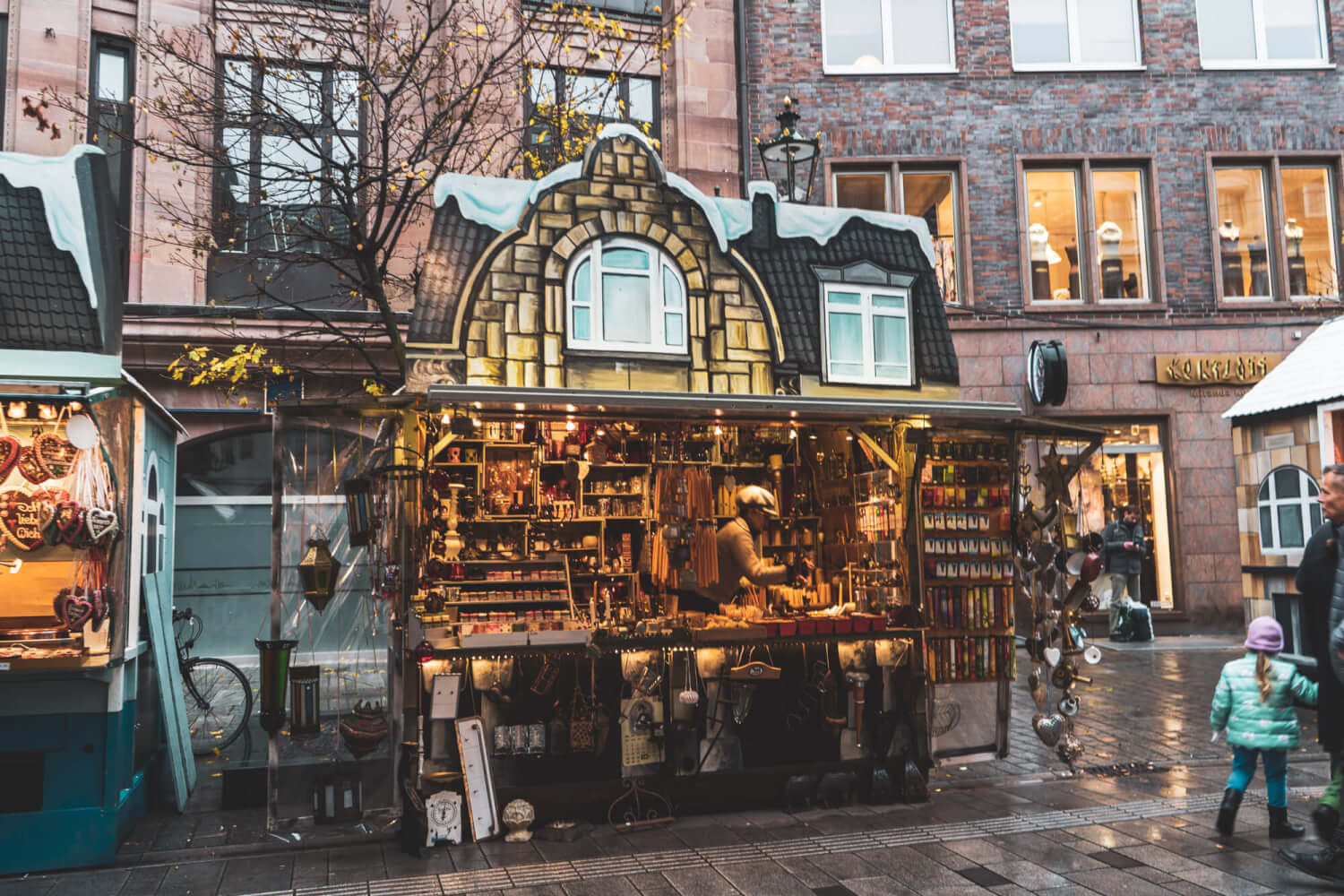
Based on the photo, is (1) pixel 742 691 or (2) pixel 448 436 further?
(2) pixel 448 436

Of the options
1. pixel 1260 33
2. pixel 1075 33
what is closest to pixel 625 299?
pixel 1075 33

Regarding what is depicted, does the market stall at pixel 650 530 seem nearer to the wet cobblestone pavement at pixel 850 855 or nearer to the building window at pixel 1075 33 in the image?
the wet cobblestone pavement at pixel 850 855

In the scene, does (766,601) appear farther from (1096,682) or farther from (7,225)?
(7,225)

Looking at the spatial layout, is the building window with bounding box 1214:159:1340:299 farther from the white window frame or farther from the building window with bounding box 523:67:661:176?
the white window frame

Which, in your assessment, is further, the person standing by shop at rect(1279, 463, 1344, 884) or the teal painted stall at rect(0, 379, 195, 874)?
the teal painted stall at rect(0, 379, 195, 874)

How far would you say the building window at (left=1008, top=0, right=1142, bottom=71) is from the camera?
18.2 metres

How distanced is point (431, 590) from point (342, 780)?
4.98ft

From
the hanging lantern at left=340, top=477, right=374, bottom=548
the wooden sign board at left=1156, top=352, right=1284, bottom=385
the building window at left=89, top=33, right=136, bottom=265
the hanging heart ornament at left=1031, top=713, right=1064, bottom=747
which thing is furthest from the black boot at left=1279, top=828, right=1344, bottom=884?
the building window at left=89, top=33, right=136, bottom=265

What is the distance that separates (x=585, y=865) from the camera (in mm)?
6578

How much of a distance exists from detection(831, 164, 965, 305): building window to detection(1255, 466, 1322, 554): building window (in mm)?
7383

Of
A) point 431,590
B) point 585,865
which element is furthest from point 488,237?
point 585,865

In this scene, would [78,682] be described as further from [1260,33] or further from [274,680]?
[1260,33]

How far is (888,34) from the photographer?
18.3 m

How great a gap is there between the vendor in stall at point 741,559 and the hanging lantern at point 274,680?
3.80m
